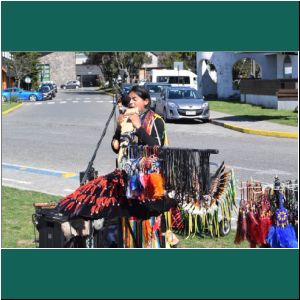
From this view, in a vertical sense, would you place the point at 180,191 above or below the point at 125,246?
above

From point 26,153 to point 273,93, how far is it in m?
7.94

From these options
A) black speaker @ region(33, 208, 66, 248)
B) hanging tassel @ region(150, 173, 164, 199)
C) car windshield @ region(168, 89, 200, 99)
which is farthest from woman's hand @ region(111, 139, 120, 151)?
car windshield @ region(168, 89, 200, 99)

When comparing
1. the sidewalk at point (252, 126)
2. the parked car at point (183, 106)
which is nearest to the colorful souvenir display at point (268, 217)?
the sidewalk at point (252, 126)

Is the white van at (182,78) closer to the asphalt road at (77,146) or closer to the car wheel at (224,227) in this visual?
the asphalt road at (77,146)

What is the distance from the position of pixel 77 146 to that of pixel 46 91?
4434 millimetres

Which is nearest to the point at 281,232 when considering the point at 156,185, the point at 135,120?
the point at 156,185

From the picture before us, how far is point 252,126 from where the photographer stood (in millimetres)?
16188

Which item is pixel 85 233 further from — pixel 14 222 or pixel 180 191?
pixel 14 222

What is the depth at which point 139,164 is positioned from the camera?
518 centimetres

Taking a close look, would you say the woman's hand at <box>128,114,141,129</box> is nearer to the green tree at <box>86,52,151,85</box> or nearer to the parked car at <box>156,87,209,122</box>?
the green tree at <box>86,52,151,85</box>

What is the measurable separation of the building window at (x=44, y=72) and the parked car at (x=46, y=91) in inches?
19.2

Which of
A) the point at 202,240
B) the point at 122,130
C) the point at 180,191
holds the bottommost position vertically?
the point at 202,240

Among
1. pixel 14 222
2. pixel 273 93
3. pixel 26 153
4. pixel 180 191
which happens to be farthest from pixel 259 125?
pixel 180 191

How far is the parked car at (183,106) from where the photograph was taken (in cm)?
1831
